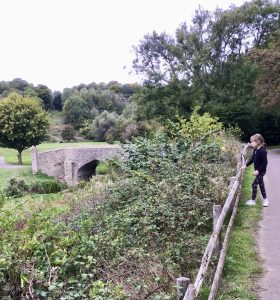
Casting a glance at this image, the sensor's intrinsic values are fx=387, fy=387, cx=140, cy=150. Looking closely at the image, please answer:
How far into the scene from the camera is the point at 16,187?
83.3 ft

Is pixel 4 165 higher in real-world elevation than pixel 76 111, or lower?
lower

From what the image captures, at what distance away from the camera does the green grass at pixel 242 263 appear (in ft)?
16.8

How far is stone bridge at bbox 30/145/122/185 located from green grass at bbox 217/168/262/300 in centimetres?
1961

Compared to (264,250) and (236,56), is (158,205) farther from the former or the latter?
(236,56)

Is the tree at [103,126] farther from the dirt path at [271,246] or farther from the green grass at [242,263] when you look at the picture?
the green grass at [242,263]

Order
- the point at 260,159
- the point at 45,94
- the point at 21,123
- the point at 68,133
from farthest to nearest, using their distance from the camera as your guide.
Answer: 1. the point at 45,94
2. the point at 68,133
3. the point at 21,123
4. the point at 260,159

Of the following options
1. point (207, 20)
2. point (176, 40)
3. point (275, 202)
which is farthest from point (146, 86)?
point (275, 202)

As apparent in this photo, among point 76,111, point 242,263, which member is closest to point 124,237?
point 242,263

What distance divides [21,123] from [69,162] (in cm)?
1166

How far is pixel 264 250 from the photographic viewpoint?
21.4 ft

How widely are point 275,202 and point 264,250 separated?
3.13 metres

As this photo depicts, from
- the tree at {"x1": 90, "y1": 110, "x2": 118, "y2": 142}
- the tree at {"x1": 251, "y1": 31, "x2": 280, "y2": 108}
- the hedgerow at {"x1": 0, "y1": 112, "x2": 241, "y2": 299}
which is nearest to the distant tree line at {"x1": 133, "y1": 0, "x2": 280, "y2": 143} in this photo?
the tree at {"x1": 251, "y1": 31, "x2": 280, "y2": 108}

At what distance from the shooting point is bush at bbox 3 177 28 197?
81.1 ft

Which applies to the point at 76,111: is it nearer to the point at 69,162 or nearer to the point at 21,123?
the point at 21,123
